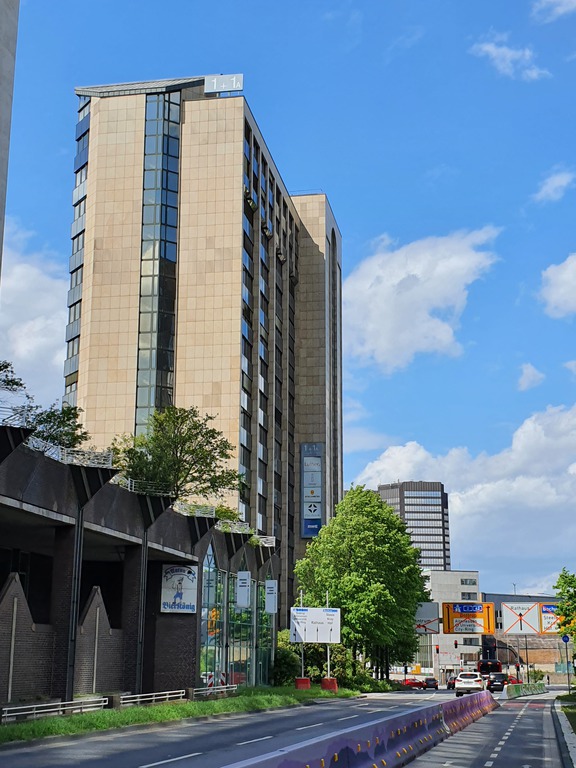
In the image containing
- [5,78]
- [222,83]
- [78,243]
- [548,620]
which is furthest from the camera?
[222,83]

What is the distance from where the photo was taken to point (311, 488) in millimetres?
110000

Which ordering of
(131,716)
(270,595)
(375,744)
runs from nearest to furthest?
(375,744), (131,716), (270,595)

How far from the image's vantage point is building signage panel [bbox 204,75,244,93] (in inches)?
3748

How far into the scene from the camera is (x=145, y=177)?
90.8m

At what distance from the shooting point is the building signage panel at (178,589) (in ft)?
160

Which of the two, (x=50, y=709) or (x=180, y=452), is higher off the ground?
(x=180, y=452)

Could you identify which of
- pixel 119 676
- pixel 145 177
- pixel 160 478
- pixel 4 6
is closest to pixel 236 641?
pixel 160 478

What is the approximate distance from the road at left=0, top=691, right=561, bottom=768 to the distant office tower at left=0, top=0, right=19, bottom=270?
26518mm

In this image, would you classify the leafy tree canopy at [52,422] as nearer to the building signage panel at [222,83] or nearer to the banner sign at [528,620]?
the banner sign at [528,620]

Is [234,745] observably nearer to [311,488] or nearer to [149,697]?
[149,697]

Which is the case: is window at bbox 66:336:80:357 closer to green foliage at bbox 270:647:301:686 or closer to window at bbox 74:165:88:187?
window at bbox 74:165:88:187

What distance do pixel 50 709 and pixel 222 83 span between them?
75.6 meters

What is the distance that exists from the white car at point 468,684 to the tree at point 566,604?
63.4 feet

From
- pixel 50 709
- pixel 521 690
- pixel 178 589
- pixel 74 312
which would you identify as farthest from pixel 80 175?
pixel 50 709
